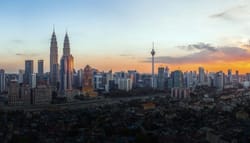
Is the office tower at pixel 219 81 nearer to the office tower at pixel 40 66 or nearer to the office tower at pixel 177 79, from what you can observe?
the office tower at pixel 177 79

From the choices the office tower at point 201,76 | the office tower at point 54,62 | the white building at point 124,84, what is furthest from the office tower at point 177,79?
the office tower at point 54,62

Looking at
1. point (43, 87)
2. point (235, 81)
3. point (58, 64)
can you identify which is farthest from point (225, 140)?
point (235, 81)

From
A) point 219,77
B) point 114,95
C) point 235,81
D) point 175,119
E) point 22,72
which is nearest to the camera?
point 175,119

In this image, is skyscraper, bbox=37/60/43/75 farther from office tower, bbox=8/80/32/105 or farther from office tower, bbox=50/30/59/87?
office tower, bbox=8/80/32/105

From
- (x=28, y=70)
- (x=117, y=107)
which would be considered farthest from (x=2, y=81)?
(x=117, y=107)

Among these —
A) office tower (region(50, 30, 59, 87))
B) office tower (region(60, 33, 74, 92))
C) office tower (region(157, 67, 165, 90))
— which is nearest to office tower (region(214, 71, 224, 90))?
office tower (region(157, 67, 165, 90))

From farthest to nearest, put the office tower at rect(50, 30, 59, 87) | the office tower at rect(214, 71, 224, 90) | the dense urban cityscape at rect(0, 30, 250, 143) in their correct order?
the office tower at rect(214, 71, 224, 90), the office tower at rect(50, 30, 59, 87), the dense urban cityscape at rect(0, 30, 250, 143)

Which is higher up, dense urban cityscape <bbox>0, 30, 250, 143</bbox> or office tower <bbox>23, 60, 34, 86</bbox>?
office tower <bbox>23, 60, 34, 86</bbox>

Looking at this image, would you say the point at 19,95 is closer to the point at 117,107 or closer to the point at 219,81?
the point at 117,107

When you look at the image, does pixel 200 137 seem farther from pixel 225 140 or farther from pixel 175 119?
pixel 175 119
